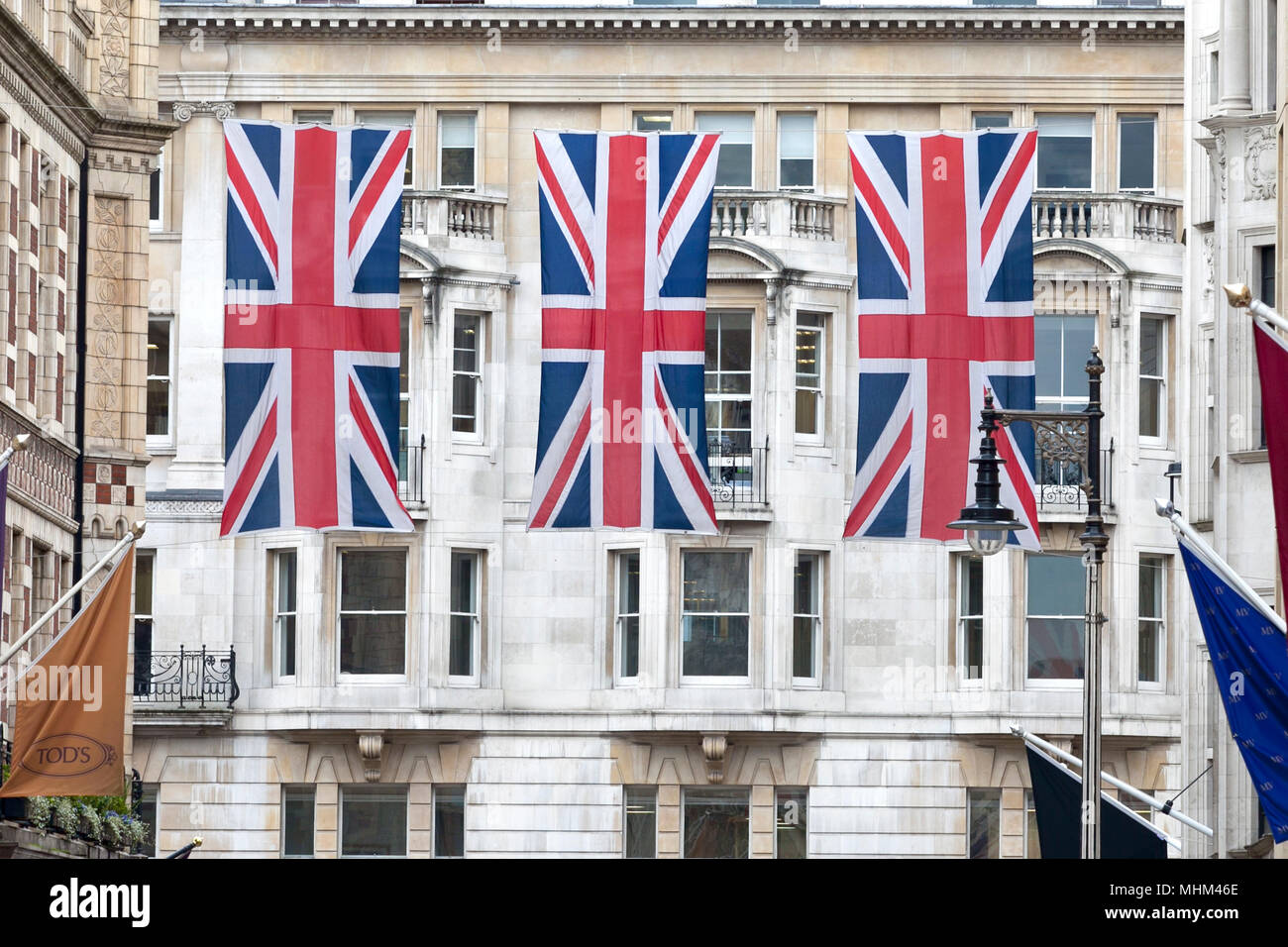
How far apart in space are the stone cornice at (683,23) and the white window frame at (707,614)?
33.0ft

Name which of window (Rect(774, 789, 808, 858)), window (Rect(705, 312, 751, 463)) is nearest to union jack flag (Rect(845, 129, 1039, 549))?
window (Rect(705, 312, 751, 463))

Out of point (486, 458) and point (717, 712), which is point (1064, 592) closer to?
point (717, 712)

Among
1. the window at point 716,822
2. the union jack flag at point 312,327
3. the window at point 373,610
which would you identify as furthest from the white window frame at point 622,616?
the union jack flag at point 312,327

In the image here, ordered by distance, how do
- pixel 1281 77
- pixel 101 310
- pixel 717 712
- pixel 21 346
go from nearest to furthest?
1. pixel 1281 77
2. pixel 21 346
3. pixel 101 310
4. pixel 717 712

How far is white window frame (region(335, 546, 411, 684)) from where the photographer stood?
54.4 m

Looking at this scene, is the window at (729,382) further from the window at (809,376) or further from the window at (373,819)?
the window at (373,819)

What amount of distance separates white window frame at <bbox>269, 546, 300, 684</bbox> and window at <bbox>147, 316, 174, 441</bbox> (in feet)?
10.4

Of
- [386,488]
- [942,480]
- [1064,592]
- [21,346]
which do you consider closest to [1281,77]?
[942,480]

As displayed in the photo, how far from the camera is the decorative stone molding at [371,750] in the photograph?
53.8m

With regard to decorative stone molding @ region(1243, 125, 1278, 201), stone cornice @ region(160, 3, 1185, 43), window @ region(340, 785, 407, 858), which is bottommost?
window @ region(340, 785, 407, 858)

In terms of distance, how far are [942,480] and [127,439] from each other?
11.6 meters

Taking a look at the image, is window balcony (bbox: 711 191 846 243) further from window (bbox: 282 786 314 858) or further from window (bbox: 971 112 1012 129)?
window (bbox: 282 786 314 858)

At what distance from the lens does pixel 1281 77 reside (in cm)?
3281

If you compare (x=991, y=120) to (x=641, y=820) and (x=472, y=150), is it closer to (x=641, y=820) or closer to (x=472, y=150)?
(x=472, y=150)
